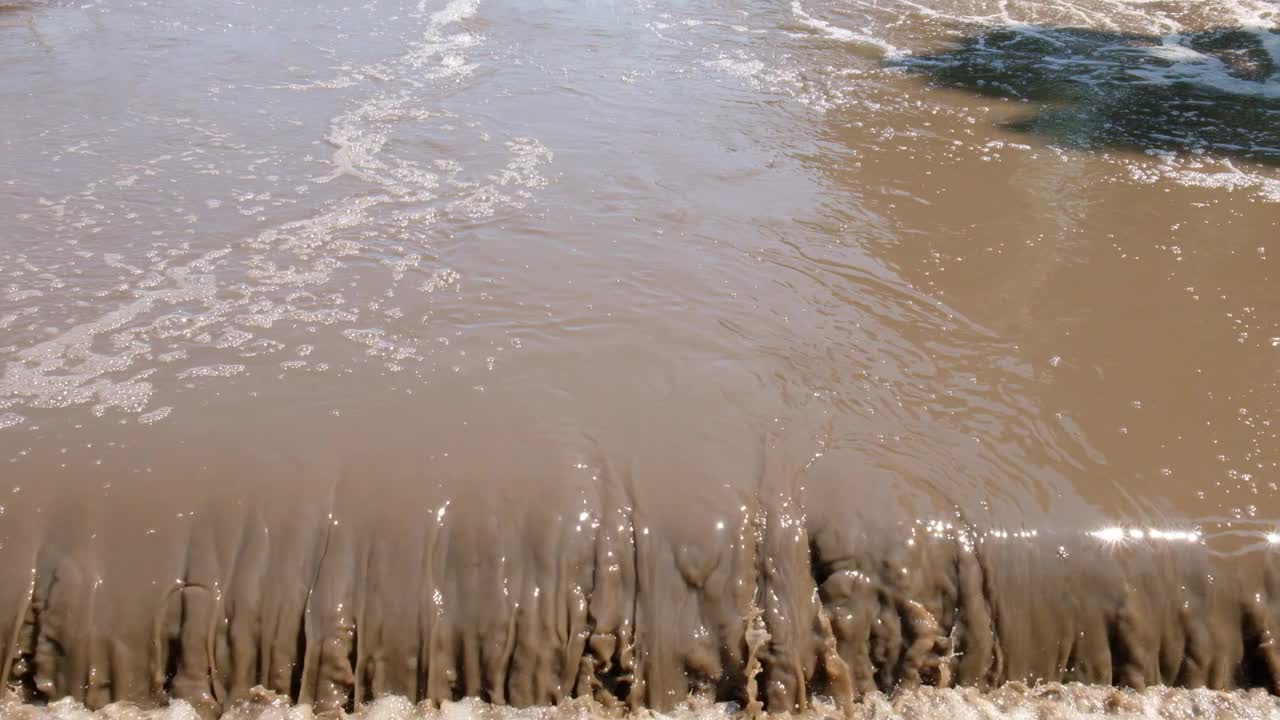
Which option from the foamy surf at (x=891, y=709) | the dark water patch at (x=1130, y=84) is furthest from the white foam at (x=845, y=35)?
the foamy surf at (x=891, y=709)

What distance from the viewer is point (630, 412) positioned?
325cm

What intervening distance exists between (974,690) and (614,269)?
238 centimetres

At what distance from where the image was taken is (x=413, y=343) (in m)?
3.61

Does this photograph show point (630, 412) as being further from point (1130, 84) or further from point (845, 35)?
point (845, 35)

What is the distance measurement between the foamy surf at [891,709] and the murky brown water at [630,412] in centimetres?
2

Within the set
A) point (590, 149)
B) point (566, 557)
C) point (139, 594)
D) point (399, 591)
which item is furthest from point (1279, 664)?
point (590, 149)

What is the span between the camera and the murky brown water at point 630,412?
2.64 meters

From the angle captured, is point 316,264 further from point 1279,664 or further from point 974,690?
point 1279,664

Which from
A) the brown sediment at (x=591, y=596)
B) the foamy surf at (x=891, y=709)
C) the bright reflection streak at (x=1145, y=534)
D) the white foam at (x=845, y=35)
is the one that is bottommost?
the foamy surf at (x=891, y=709)

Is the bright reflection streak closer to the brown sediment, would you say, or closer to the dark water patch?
the brown sediment

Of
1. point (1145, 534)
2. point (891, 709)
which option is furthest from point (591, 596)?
point (1145, 534)

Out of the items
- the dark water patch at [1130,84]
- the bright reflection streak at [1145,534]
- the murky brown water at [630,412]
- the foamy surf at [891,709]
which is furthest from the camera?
the dark water patch at [1130,84]

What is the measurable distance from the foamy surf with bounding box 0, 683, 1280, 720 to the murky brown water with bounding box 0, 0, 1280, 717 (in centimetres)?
2

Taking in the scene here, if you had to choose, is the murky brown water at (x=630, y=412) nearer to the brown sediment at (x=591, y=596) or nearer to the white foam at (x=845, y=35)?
the brown sediment at (x=591, y=596)
